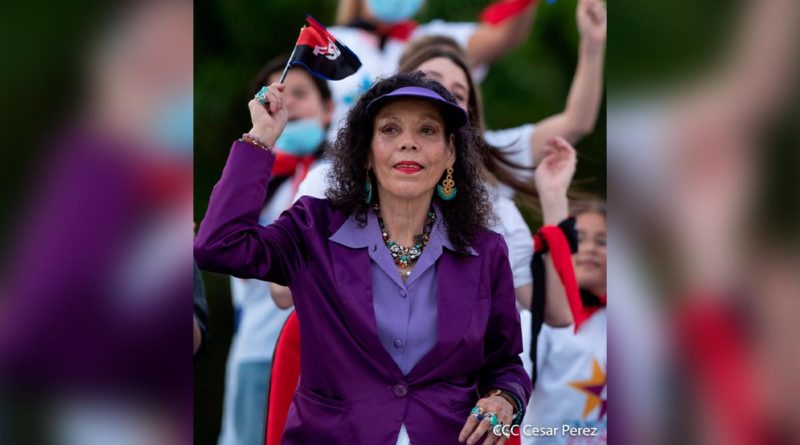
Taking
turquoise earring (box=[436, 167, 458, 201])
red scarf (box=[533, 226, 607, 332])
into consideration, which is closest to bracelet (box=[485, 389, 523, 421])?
turquoise earring (box=[436, 167, 458, 201])

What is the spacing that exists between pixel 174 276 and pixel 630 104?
1505 millimetres

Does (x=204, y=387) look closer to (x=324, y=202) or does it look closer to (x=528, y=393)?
(x=324, y=202)

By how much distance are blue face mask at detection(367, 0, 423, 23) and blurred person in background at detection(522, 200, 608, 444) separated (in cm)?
86

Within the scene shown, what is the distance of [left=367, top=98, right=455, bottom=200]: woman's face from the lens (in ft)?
7.38

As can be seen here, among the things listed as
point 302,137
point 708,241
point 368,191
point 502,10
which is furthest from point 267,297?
point 708,241

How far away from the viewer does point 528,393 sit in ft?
7.61

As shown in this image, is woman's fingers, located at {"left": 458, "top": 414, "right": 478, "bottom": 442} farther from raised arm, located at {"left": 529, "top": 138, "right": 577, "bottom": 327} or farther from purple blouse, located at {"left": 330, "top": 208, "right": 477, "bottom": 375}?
raised arm, located at {"left": 529, "top": 138, "right": 577, "bottom": 327}

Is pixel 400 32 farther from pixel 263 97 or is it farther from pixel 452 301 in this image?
pixel 452 301

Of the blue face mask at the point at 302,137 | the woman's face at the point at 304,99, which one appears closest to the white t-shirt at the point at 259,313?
the blue face mask at the point at 302,137

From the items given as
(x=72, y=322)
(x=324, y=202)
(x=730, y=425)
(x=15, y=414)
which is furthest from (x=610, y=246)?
(x=15, y=414)

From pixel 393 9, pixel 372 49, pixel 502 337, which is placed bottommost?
pixel 502 337

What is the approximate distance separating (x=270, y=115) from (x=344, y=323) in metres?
0.56

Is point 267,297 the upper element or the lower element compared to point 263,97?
lower

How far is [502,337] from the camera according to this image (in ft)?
7.61
